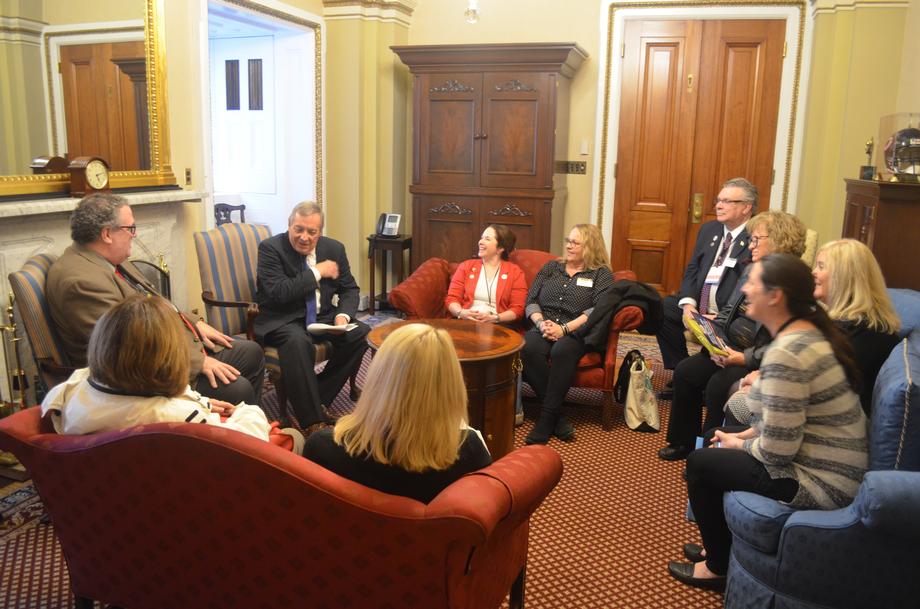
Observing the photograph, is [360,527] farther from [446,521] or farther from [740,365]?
[740,365]

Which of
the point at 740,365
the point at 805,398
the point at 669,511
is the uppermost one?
the point at 805,398

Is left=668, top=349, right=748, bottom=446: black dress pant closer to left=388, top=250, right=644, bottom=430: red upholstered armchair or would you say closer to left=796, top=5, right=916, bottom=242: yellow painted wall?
left=388, top=250, right=644, bottom=430: red upholstered armchair

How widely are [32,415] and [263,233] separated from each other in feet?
8.31

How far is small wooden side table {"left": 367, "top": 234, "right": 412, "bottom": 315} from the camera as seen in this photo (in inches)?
250

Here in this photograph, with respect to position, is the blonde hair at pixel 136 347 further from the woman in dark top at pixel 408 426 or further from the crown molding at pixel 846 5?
the crown molding at pixel 846 5

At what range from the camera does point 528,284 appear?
15.3ft

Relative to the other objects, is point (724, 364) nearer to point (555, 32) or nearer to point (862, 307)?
point (862, 307)

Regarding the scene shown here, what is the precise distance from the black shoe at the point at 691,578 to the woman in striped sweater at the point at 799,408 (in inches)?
18.0

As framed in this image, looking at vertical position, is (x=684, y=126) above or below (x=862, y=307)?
above

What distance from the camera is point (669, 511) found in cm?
315

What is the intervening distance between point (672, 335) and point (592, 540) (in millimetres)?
1725

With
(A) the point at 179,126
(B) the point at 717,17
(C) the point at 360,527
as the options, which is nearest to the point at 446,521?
(C) the point at 360,527

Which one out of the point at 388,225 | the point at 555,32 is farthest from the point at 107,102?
the point at 555,32

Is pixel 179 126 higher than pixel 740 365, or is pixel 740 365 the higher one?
pixel 179 126
